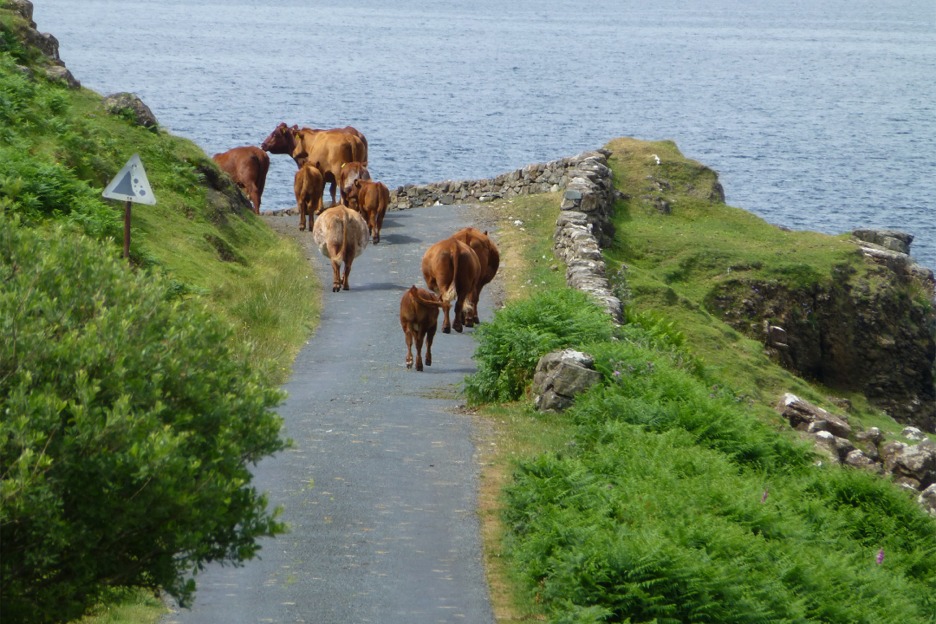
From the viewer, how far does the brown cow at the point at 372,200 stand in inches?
1144

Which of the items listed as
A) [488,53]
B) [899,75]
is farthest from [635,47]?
[899,75]

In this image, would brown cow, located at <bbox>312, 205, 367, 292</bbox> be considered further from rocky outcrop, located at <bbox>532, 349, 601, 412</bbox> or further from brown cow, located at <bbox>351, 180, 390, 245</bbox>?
rocky outcrop, located at <bbox>532, 349, 601, 412</bbox>

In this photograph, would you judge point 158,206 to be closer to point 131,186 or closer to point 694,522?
point 131,186

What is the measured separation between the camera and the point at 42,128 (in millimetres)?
25125

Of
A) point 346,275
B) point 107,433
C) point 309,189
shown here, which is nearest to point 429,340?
point 346,275

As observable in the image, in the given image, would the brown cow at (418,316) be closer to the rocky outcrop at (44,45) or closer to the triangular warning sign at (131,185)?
the triangular warning sign at (131,185)

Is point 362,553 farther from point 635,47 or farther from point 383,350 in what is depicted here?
point 635,47

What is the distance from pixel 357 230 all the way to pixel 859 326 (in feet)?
51.1

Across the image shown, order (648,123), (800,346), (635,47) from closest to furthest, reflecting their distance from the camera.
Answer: (800,346) → (648,123) → (635,47)

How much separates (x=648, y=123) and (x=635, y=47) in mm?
63463

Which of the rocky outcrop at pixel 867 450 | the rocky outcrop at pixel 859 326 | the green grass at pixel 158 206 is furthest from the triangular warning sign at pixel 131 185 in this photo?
the rocky outcrop at pixel 859 326

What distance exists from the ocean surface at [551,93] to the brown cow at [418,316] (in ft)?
122

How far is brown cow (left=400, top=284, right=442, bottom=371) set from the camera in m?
18.6

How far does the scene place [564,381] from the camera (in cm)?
1645
